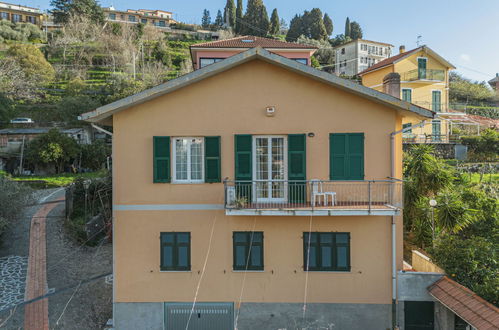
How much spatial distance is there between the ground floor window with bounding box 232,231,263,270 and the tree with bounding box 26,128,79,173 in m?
24.7

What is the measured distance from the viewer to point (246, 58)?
1129 centimetres

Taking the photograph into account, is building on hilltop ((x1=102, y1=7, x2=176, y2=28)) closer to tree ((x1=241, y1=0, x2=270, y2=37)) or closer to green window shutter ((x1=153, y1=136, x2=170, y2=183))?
tree ((x1=241, y1=0, x2=270, y2=37))

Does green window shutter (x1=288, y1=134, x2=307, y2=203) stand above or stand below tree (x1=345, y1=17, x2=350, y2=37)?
below

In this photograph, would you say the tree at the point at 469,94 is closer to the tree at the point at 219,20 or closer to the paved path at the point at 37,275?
the paved path at the point at 37,275

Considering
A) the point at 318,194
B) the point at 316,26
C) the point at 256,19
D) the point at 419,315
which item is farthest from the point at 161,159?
the point at 316,26

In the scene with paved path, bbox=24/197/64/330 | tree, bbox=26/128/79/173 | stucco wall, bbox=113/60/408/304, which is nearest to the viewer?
stucco wall, bbox=113/60/408/304

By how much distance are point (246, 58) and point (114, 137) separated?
493 cm

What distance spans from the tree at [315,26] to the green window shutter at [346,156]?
83.8 meters

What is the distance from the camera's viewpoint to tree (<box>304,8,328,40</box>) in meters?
89.7

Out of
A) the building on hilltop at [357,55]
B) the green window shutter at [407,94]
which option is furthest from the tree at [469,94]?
the green window shutter at [407,94]

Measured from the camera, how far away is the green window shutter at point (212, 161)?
38.1 feet

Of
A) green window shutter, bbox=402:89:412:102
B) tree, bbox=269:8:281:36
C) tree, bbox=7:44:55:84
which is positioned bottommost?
green window shutter, bbox=402:89:412:102

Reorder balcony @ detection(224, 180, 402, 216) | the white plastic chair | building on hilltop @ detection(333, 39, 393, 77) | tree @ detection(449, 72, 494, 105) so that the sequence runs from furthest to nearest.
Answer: building on hilltop @ detection(333, 39, 393, 77)
tree @ detection(449, 72, 494, 105)
the white plastic chair
balcony @ detection(224, 180, 402, 216)

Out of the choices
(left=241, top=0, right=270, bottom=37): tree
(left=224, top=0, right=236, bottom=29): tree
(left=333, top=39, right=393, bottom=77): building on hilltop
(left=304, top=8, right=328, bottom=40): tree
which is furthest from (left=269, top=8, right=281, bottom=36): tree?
(left=333, top=39, right=393, bottom=77): building on hilltop
